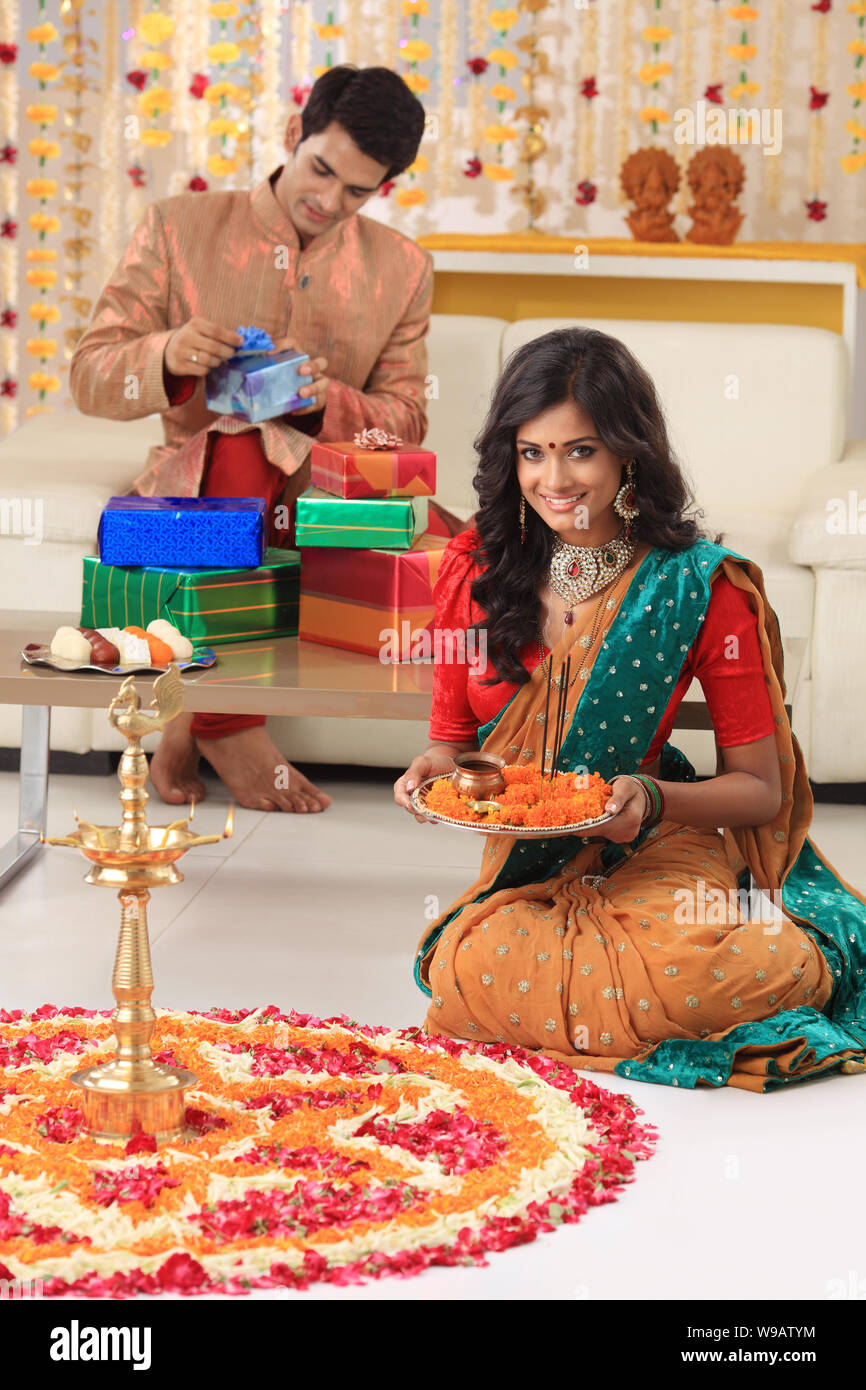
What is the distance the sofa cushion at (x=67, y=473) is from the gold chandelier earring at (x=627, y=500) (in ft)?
5.29

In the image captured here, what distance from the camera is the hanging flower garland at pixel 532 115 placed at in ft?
17.7

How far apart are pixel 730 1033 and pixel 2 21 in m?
4.81

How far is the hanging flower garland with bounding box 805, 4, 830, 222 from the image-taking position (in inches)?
211

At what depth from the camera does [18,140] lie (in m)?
5.73

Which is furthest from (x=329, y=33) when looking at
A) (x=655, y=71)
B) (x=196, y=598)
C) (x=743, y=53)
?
(x=196, y=598)

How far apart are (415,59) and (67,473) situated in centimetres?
254

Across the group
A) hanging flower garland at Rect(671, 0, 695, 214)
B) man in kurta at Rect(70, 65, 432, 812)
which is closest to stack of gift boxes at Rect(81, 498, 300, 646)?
man in kurta at Rect(70, 65, 432, 812)

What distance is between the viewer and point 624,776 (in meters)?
2.07

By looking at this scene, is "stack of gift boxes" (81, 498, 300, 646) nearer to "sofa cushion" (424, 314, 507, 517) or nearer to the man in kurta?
the man in kurta

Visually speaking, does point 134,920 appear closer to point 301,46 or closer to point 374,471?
point 374,471

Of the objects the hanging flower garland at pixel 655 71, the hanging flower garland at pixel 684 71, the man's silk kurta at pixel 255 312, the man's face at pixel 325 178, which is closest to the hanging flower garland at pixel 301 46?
the hanging flower garland at pixel 655 71

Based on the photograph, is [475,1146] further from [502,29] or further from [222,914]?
[502,29]

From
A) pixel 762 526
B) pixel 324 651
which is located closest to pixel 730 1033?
pixel 324 651

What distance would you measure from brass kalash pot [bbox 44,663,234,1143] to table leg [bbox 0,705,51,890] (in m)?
1.32
